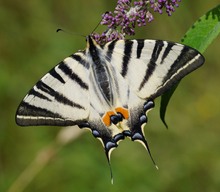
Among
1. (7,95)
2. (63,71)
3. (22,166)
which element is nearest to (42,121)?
(63,71)

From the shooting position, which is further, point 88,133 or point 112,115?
point 88,133

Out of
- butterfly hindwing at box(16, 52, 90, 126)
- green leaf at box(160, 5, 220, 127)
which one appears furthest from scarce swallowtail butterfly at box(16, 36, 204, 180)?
green leaf at box(160, 5, 220, 127)

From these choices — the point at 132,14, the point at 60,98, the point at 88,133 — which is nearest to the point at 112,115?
the point at 60,98

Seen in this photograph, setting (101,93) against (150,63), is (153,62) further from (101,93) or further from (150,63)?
(101,93)

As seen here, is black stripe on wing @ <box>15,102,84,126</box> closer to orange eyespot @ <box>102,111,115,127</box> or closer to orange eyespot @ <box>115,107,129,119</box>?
orange eyespot @ <box>102,111,115,127</box>

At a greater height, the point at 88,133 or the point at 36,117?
the point at 36,117

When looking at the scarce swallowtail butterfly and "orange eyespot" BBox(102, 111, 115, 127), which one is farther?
"orange eyespot" BBox(102, 111, 115, 127)
